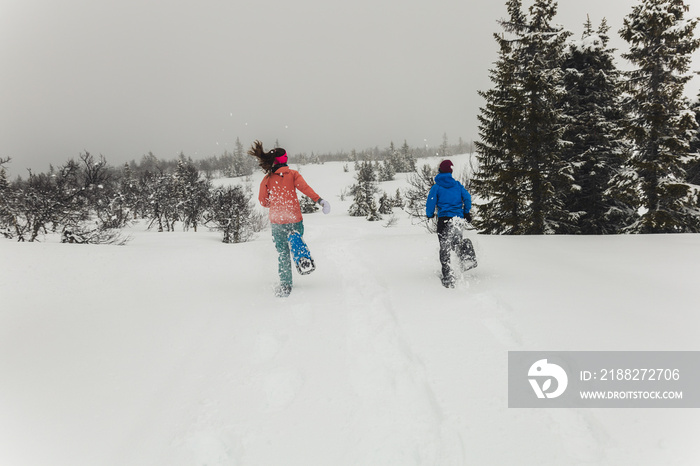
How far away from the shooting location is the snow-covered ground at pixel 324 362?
2086 mm

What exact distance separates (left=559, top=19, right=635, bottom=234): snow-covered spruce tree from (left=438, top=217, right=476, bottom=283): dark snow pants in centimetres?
1059

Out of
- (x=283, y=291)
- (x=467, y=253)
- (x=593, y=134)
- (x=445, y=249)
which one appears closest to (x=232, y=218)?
(x=283, y=291)

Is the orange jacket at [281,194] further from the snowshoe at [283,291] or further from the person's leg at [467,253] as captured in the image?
the person's leg at [467,253]

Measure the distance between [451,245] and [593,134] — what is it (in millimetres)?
12555

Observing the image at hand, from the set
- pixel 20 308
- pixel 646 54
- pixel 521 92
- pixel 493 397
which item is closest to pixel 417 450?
pixel 493 397

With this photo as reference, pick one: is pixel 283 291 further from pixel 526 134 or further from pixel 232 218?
pixel 232 218

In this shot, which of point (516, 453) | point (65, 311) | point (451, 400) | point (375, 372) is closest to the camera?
point (516, 453)

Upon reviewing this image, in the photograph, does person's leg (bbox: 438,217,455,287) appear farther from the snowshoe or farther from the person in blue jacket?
the snowshoe

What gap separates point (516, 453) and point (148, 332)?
3994 millimetres

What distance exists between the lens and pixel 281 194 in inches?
191

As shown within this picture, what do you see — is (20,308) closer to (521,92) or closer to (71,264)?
(71,264)

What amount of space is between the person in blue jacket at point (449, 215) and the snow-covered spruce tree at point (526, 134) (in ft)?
29.5

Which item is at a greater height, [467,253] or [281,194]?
[281,194]

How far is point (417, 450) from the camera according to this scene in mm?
2090
